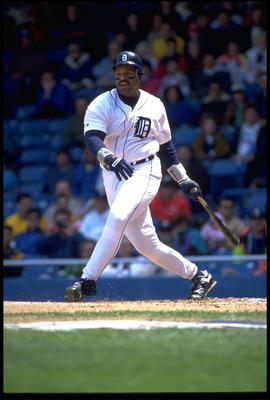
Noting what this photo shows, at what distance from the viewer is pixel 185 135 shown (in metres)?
13.2

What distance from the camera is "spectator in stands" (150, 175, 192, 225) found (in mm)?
11836

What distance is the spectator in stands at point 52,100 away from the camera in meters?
14.7

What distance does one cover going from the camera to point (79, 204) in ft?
41.7

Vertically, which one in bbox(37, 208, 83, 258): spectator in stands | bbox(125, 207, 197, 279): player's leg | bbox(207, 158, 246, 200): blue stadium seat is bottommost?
bbox(37, 208, 83, 258): spectator in stands

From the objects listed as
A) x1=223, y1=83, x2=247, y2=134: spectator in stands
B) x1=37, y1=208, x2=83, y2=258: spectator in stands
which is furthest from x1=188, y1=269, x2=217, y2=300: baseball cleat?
x1=223, y1=83, x2=247, y2=134: spectator in stands

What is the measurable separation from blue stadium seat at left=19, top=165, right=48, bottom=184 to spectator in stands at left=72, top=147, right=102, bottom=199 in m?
0.79

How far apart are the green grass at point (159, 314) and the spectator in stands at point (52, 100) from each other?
764cm

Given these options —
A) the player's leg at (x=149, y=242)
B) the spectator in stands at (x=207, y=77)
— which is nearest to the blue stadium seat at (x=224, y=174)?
the spectator in stands at (x=207, y=77)

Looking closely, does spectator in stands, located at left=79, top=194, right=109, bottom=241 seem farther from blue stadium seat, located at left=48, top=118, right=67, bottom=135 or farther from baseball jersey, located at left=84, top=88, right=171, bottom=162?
baseball jersey, located at left=84, top=88, right=171, bottom=162

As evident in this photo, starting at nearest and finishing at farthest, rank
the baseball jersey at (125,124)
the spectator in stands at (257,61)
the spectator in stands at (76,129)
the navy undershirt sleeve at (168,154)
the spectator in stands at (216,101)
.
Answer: the baseball jersey at (125,124) < the navy undershirt sleeve at (168,154) < the spectator in stands at (216,101) < the spectator in stands at (257,61) < the spectator in stands at (76,129)

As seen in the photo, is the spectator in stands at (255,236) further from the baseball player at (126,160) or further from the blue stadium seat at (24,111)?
the blue stadium seat at (24,111)

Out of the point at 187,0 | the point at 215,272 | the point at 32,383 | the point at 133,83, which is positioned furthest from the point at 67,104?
the point at 32,383
